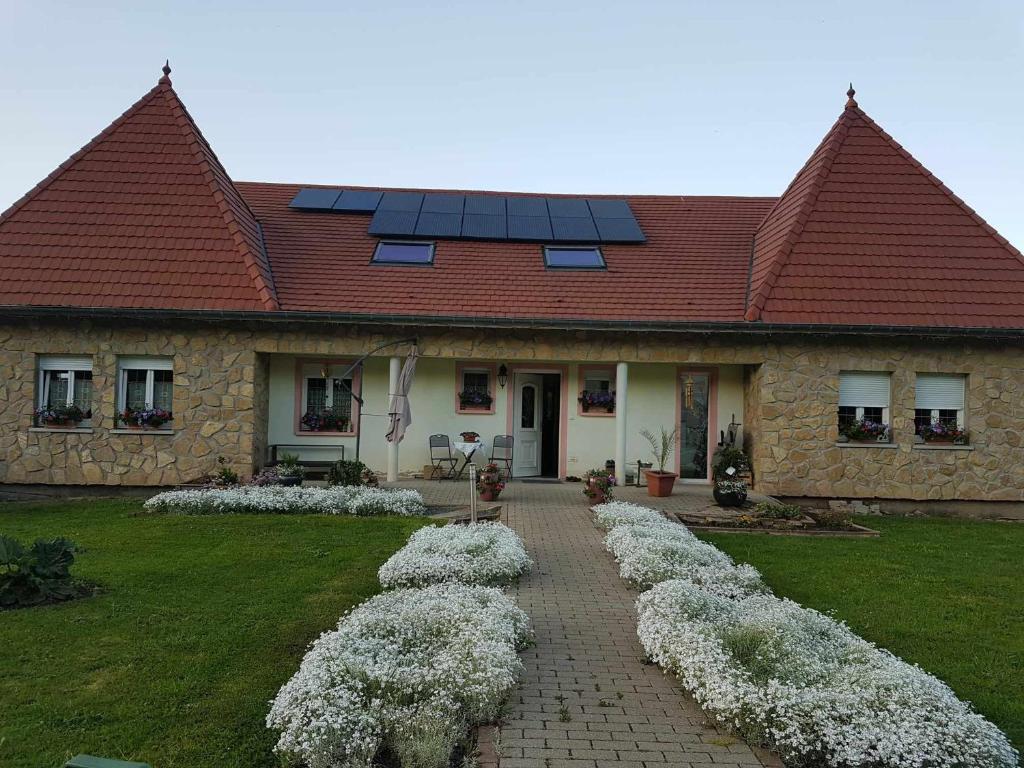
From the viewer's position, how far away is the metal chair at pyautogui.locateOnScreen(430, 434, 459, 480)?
14094 millimetres

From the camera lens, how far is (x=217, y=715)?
4.10 meters

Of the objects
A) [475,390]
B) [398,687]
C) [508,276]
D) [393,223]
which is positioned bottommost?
[398,687]

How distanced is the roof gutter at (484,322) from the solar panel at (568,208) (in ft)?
15.7

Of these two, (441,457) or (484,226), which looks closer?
(441,457)

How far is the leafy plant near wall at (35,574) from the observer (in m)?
5.97

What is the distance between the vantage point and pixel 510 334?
13.2 metres

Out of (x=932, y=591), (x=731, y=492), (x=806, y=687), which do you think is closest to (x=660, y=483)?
(x=731, y=492)

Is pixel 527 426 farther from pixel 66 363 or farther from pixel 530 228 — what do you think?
pixel 66 363

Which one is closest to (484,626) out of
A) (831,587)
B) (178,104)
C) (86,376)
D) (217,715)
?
(217,715)

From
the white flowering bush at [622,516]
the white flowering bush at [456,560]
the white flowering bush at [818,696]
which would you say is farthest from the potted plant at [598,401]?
the white flowering bush at [818,696]

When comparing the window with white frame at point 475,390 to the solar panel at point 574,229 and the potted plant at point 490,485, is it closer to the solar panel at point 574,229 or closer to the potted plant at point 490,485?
the potted plant at point 490,485

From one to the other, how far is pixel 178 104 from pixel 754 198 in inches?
513

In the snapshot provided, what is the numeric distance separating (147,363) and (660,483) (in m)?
9.03

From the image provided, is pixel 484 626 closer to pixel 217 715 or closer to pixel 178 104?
pixel 217 715
